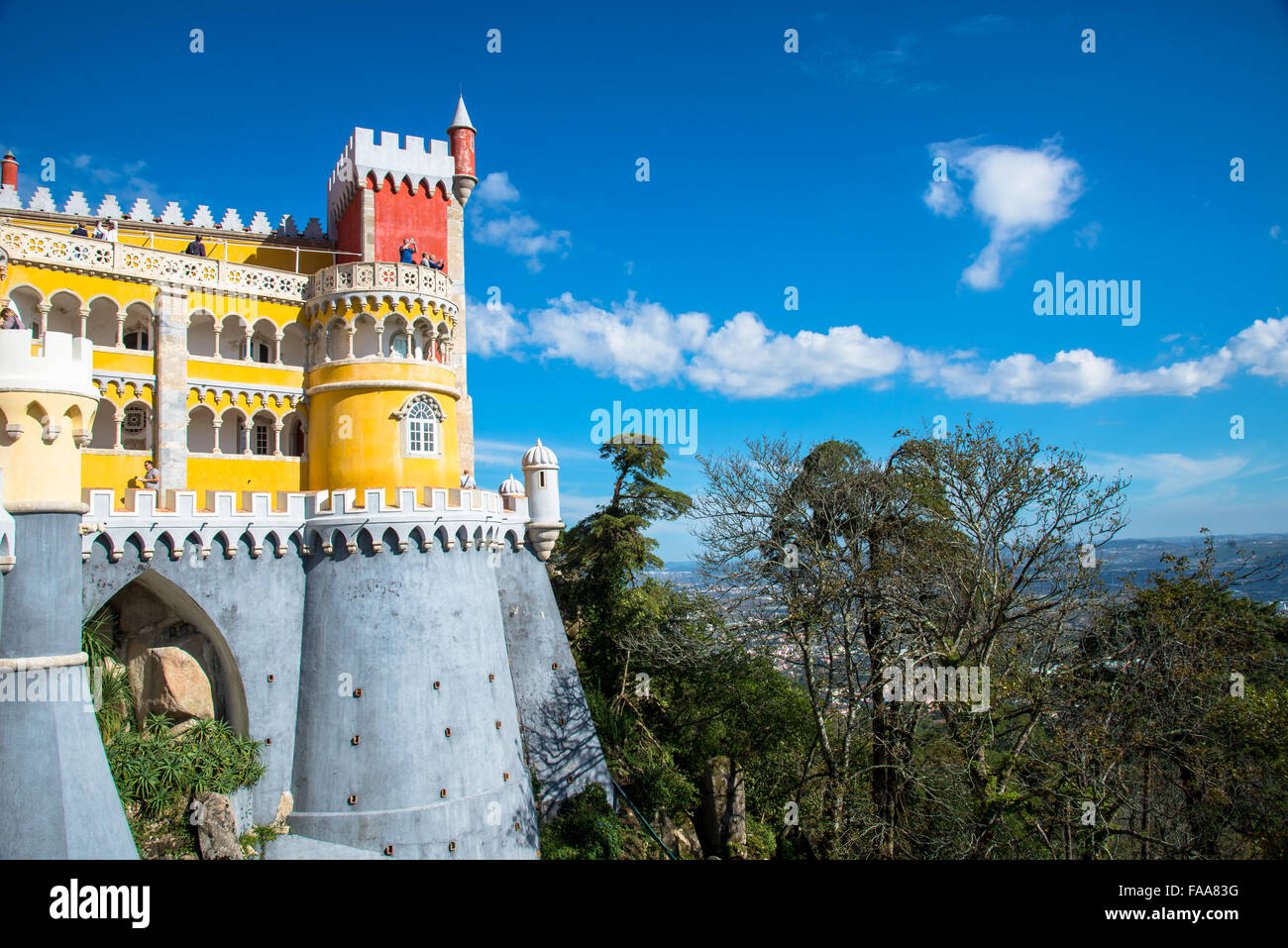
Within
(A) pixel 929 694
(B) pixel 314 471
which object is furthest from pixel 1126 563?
(B) pixel 314 471

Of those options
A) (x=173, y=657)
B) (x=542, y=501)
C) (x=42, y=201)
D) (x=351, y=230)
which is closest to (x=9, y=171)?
(x=42, y=201)

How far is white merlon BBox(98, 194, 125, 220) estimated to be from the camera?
3039 centimetres

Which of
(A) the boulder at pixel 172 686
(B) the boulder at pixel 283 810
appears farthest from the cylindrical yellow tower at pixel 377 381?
(B) the boulder at pixel 283 810

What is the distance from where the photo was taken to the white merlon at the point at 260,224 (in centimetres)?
3288

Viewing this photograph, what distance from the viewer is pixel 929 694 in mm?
21953

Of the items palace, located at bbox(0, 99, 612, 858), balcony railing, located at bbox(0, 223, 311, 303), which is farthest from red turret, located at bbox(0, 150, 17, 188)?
balcony railing, located at bbox(0, 223, 311, 303)

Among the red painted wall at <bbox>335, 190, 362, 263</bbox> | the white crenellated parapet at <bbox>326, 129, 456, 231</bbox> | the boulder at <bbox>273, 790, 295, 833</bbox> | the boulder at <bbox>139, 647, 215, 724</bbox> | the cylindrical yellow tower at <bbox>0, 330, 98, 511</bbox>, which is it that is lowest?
the boulder at <bbox>273, 790, 295, 833</bbox>

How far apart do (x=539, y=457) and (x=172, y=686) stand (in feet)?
47.5

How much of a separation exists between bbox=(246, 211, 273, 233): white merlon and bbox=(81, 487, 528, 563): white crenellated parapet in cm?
1320

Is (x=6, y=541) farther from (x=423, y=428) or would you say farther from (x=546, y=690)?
(x=546, y=690)

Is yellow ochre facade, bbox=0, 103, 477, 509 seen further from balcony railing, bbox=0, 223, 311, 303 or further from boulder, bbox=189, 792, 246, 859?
boulder, bbox=189, 792, 246, 859

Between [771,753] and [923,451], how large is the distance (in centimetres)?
1522

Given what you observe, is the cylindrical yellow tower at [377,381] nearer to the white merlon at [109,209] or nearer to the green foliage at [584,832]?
the white merlon at [109,209]

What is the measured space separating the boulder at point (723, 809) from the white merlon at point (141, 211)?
103 feet
